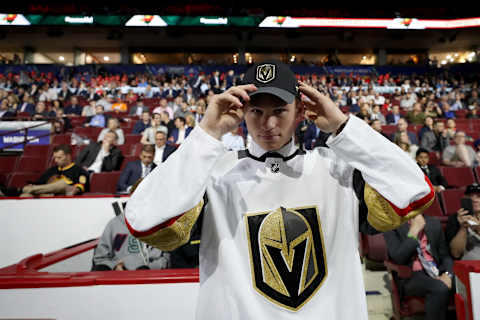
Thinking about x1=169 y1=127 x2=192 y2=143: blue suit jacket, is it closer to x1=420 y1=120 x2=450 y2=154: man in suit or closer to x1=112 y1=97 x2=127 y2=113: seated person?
x1=112 y1=97 x2=127 y2=113: seated person

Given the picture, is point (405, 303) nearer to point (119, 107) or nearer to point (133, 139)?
point (133, 139)

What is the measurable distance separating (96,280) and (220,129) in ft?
3.47

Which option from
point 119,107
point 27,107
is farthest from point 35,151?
point 27,107

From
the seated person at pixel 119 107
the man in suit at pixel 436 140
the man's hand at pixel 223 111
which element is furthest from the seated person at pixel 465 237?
the seated person at pixel 119 107

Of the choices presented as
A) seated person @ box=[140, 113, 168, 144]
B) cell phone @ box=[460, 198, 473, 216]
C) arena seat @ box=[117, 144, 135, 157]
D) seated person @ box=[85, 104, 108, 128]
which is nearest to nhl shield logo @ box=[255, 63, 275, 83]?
cell phone @ box=[460, 198, 473, 216]

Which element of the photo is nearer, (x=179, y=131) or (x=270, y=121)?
(x=270, y=121)

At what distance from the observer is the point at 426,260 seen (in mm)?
2094

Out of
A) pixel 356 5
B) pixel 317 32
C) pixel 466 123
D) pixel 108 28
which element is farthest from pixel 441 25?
pixel 108 28

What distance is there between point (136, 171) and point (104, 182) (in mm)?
589

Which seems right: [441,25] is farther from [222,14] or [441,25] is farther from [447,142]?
[447,142]

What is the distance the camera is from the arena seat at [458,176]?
400 centimetres

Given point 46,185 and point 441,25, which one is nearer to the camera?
point 46,185

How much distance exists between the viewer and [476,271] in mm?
1318

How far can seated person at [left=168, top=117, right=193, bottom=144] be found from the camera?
530cm
